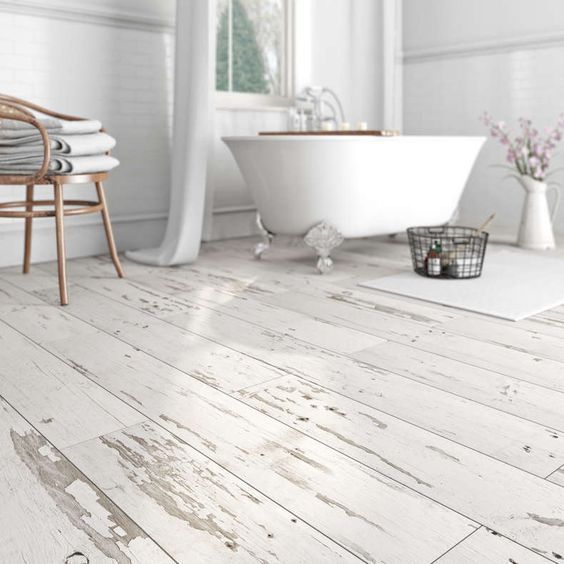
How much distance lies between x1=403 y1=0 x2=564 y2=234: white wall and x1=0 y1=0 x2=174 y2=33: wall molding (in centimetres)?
198

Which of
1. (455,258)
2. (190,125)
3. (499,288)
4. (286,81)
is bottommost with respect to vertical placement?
(499,288)

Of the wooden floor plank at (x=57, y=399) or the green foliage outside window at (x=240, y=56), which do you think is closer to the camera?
the wooden floor plank at (x=57, y=399)

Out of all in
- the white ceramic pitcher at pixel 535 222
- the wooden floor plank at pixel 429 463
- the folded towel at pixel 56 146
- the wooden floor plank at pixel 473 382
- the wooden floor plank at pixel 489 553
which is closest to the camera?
the wooden floor plank at pixel 489 553

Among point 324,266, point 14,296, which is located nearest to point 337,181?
point 324,266

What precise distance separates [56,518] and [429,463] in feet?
2.16

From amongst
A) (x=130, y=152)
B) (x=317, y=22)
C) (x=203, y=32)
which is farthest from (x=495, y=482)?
(x=317, y=22)

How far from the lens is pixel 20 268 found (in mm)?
3141

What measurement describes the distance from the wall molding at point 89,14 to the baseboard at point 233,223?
3.42 ft

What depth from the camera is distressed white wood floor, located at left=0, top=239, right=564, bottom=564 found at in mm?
1046

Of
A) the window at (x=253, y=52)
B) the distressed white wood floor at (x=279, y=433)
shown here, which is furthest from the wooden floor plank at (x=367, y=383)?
the window at (x=253, y=52)

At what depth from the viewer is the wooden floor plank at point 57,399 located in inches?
56.5

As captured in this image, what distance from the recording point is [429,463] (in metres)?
1.27

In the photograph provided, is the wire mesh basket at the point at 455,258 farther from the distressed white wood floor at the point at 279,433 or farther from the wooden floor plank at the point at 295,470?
Answer: the wooden floor plank at the point at 295,470

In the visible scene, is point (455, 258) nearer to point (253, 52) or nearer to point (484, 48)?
point (253, 52)
